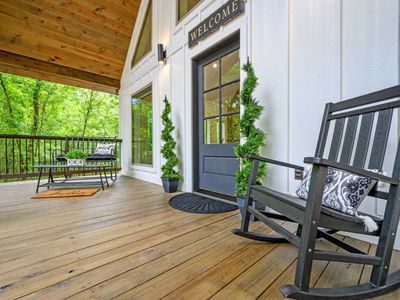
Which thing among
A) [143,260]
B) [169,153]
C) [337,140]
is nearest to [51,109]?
[169,153]

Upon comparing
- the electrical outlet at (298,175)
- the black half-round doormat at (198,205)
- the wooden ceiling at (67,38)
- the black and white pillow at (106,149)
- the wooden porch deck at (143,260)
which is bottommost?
the black half-round doormat at (198,205)

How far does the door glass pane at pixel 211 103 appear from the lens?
8.77 feet

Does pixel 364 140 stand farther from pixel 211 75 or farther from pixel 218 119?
pixel 211 75

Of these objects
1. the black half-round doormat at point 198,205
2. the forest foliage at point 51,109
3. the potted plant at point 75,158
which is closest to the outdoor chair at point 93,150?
the potted plant at point 75,158

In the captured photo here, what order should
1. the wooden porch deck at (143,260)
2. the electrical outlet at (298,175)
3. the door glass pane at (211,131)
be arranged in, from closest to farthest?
the wooden porch deck at (143,260), the electrical outlet at (298,175), the door glass pane at (211,131)

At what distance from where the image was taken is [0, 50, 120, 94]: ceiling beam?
3.79m

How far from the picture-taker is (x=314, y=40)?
1634 mm

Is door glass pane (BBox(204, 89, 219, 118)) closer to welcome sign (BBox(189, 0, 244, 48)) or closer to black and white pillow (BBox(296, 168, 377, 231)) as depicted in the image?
welcome sign (BBox(189, 0, 244, 48))

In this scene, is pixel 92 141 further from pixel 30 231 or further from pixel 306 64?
pixel 306 64

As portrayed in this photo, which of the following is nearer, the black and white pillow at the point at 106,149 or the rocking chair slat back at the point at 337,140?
the rocking chair slat back at the point at 337,140

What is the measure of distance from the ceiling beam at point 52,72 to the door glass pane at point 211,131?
348 centimetres

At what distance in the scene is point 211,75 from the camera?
2762 mm

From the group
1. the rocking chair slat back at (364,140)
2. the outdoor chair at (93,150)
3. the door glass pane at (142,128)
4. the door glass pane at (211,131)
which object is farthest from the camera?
the door glass pane at (142,128)

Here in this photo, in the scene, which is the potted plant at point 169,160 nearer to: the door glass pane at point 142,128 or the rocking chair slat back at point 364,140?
the door glass pane at point 142,128
